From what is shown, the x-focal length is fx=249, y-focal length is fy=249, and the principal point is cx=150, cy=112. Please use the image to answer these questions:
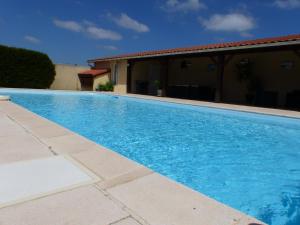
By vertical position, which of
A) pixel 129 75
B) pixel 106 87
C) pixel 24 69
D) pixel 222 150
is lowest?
pixel 222 150

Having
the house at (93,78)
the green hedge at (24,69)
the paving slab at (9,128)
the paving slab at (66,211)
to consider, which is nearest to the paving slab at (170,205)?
the paving slab at (66,211)

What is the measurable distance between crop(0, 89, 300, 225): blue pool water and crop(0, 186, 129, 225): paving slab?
1.56 m

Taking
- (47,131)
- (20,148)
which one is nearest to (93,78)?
(47,131)

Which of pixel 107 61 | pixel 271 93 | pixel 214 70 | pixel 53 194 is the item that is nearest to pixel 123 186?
pixel 53 194

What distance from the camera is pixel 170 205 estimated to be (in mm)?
2123

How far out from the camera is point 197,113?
9.89 m

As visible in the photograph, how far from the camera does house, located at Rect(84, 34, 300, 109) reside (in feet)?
36.3

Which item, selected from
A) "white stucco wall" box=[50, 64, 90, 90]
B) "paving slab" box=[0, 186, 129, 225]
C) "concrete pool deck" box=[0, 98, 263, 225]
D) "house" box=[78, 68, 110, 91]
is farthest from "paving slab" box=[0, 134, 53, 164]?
"white stucco wall" box=[50, 64, 90, 90]

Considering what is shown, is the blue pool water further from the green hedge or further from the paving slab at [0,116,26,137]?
the green hedge

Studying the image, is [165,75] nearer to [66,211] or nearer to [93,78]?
[93,78]

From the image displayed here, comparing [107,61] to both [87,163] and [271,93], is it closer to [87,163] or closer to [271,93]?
[271,93]

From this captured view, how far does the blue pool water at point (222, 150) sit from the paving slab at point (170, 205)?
2.69 feet

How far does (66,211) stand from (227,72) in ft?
45.9

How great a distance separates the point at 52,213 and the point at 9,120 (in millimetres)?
4475
